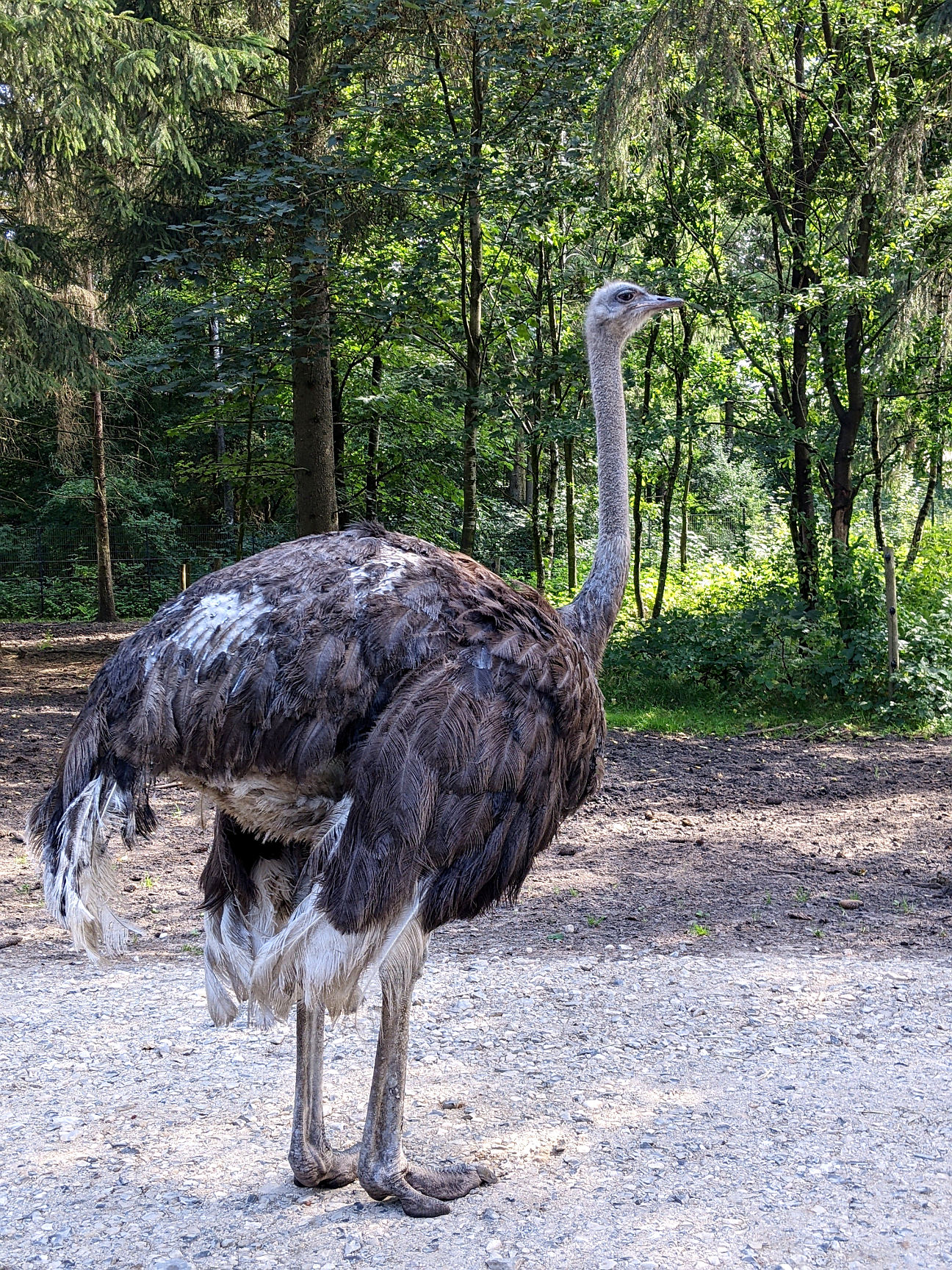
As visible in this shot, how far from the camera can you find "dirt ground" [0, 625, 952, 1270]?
2973mm

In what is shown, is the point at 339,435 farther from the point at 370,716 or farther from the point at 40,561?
the point at 370,716

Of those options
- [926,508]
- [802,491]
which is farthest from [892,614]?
[926,508]

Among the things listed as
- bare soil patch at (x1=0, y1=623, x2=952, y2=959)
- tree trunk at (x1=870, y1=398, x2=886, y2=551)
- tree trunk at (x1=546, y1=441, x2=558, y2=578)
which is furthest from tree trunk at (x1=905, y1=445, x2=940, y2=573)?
bare soil patch at (x1=0, y1=623, x2=952, y2=959)

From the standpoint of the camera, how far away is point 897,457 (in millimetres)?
15234

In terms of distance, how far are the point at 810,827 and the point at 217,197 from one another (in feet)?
20.4

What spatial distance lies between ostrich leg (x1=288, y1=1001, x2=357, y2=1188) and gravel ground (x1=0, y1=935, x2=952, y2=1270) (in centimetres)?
6

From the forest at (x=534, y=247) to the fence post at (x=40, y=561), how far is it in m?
8.32

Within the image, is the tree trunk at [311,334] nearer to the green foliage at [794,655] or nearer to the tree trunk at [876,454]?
the green foliage at [794,655]

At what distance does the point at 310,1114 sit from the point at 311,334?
25.2 feet

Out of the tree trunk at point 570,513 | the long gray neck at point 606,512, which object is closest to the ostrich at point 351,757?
the long gray neck at point 606,512

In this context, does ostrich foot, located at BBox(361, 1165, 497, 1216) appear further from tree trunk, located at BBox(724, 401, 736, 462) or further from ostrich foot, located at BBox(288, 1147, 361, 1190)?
tree trunk, located at BBox(724, 401, 736, 462)

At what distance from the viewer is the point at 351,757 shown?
2850mm

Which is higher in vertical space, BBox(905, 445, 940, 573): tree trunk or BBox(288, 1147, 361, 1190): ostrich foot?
BBox(905, 445, 940, 573): tree trunk

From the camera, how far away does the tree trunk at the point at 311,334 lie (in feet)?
32.5
